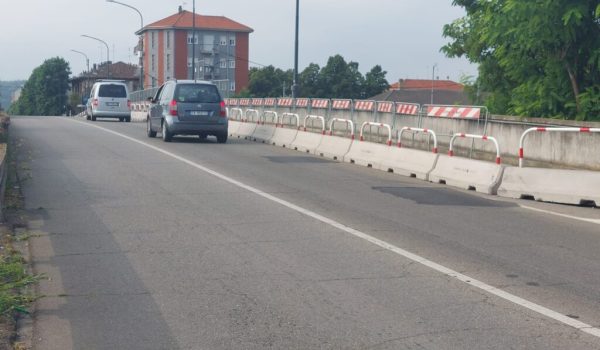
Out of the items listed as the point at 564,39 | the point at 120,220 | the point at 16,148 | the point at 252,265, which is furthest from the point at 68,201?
the point at 564,39

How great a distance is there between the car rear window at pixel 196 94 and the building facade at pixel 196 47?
92606 millimetres

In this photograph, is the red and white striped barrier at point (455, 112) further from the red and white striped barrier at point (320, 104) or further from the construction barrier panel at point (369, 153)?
the red and white striped barrier at point (320, 104)

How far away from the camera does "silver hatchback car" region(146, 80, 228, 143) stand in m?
26.1

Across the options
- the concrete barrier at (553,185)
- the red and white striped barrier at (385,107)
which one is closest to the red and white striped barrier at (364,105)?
the red and white striped barrier at (385,107)

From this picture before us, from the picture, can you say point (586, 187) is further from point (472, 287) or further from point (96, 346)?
point (96, 346)

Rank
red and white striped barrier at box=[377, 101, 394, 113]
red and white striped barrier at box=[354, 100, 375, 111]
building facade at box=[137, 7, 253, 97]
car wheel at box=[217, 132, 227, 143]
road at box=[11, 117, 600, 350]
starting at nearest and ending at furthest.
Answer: road at box=[11, 117, 600, 350]
car wheel at box=[217, 132, 227, 143]
red and white striped barrier at box=[377, 101, 394, 113]
red and white striped barrier at box=[354, 100, 375, 111]
building facade at box=[137, 7, 253, 97]

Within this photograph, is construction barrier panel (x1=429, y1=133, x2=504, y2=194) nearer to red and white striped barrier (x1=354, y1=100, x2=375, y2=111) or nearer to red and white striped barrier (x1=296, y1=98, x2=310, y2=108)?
red and white striped barrier (x1=354, y1=100, x2=375, y2=111)

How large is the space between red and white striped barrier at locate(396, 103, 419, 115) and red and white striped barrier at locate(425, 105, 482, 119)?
4.44ft

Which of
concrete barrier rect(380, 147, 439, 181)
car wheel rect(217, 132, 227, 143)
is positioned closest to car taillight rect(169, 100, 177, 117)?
car wheel rect(217, 132, 227, 143)

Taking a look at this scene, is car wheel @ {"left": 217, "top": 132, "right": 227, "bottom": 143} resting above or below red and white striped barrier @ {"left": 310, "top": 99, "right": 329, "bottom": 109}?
below

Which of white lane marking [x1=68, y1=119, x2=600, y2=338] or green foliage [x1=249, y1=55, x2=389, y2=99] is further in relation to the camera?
green foliage [x1=249, y1=55, x2=389, y2=99]

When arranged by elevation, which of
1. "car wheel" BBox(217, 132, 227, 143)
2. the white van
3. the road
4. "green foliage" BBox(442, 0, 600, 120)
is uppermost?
"green foliage" BBox(442, 0, 600, 120)

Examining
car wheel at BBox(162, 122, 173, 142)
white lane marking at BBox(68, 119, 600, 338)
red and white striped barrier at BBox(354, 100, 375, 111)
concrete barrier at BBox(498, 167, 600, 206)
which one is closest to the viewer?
white lane marking at BBox(68, 119, 600, 338)

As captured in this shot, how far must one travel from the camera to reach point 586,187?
14.3 m
